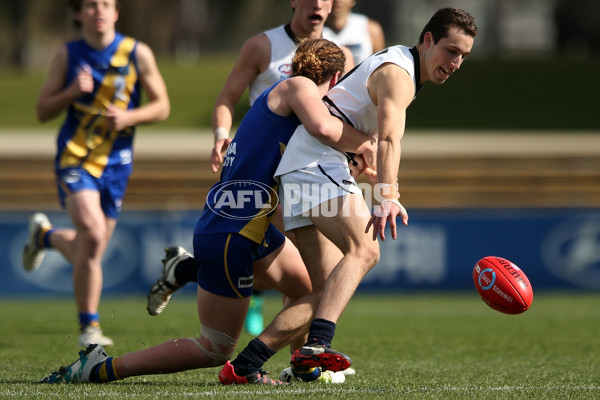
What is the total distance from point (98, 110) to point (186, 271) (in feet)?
7.15

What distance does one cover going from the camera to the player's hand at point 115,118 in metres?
6.69

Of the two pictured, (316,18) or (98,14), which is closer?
(316,18)

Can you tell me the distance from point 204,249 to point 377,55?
4.12 feet

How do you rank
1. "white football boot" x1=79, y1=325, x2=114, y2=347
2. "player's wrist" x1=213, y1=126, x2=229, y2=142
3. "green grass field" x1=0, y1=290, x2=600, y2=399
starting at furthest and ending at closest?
"white football boot" x1=79, y1=325, x2=114, y2=347
"player's wrist" x1=213, y1=126, x2=229, y2=142
"green grass field" x1=0, y1=290, x2=600, y2=399

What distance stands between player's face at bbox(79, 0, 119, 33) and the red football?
324cm

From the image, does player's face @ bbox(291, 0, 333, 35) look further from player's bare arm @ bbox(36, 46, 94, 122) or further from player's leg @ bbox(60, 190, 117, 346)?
player's leg @ bbox(60, 190, 117, 346)

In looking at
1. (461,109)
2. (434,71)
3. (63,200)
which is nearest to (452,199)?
(63,200)

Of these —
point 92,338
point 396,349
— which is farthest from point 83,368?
point 396,349

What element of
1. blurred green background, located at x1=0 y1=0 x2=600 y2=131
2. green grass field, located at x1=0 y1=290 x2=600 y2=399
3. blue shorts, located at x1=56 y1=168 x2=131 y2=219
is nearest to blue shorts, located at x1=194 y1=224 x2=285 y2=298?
green grass field, located at x1=0 y1=290 x2=600 y2=399

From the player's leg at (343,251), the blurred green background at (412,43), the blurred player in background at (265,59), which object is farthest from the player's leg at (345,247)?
the blurred green background at (412,43)

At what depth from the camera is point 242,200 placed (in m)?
4.64

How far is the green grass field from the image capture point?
15.1 ft

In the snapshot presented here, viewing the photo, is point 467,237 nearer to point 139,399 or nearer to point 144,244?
point 144,244

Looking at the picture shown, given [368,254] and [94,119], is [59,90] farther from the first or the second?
[368,254]
